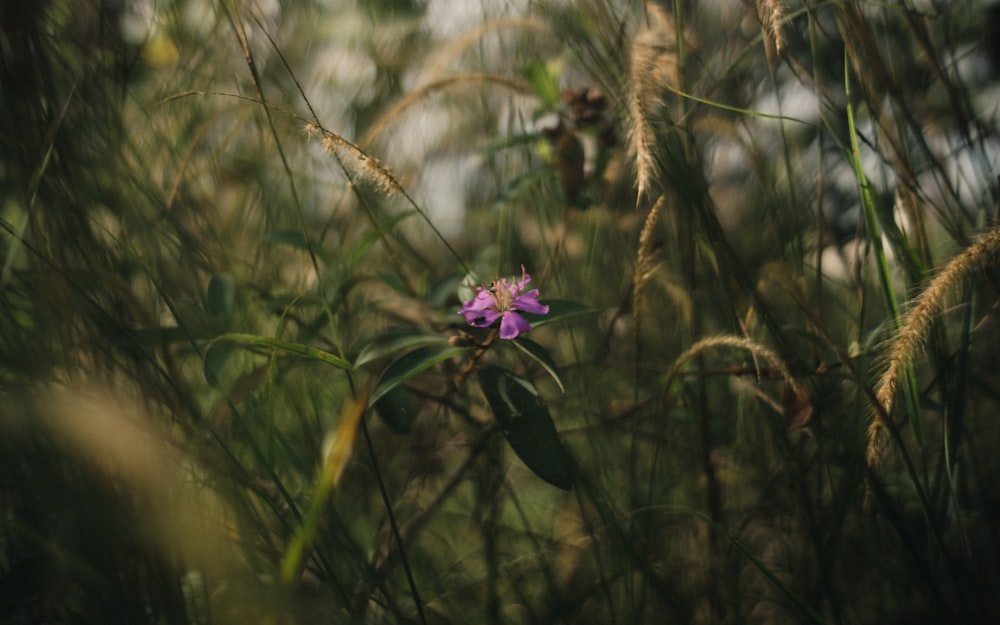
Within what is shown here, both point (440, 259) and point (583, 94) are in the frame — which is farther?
point (440, 259)

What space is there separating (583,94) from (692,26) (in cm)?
36

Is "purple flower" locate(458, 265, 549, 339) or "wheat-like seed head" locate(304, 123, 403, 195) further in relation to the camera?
"purple flower" locate(458, 265, 549, 339)

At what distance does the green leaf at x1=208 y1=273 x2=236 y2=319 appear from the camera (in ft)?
3.72

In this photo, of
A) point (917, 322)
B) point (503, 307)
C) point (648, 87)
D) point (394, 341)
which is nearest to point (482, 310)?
point (503, 307)

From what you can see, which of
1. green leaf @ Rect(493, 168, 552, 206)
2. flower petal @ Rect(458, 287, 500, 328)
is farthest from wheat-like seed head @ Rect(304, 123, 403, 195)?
green leaf @ Rect(493, 168, 552, 206)

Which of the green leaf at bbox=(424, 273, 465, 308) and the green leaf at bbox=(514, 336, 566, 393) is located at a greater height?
the green leaf at bbox=(424, 273, 465, 308)

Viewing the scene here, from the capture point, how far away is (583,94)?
150 cm

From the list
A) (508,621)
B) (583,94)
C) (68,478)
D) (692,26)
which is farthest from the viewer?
(692,26)

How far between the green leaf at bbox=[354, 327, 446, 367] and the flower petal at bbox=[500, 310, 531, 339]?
127 mm

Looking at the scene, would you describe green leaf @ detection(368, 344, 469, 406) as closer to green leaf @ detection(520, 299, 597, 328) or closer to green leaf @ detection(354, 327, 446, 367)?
green leaf @ detection(354, 327, 446, 367)

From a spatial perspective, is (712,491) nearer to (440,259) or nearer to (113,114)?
(440,259)

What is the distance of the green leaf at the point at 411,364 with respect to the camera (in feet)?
2.97

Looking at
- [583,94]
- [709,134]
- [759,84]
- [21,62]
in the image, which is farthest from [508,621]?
[759,84]

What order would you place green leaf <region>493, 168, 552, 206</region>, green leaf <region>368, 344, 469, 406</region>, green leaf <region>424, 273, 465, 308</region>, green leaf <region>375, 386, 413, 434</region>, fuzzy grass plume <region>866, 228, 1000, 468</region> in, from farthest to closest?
1. green leaf <region>493, 168, 552, 206</region>
2. green leaf <region>424, 273, 465, 308</region>
3. green leaf <region>375, 386, 413, 434</region>
4. green leaf <region>368, 344, 469, 406</region>
5. fuzzy grass plume <region>866, 228, 1000, 468</region>
